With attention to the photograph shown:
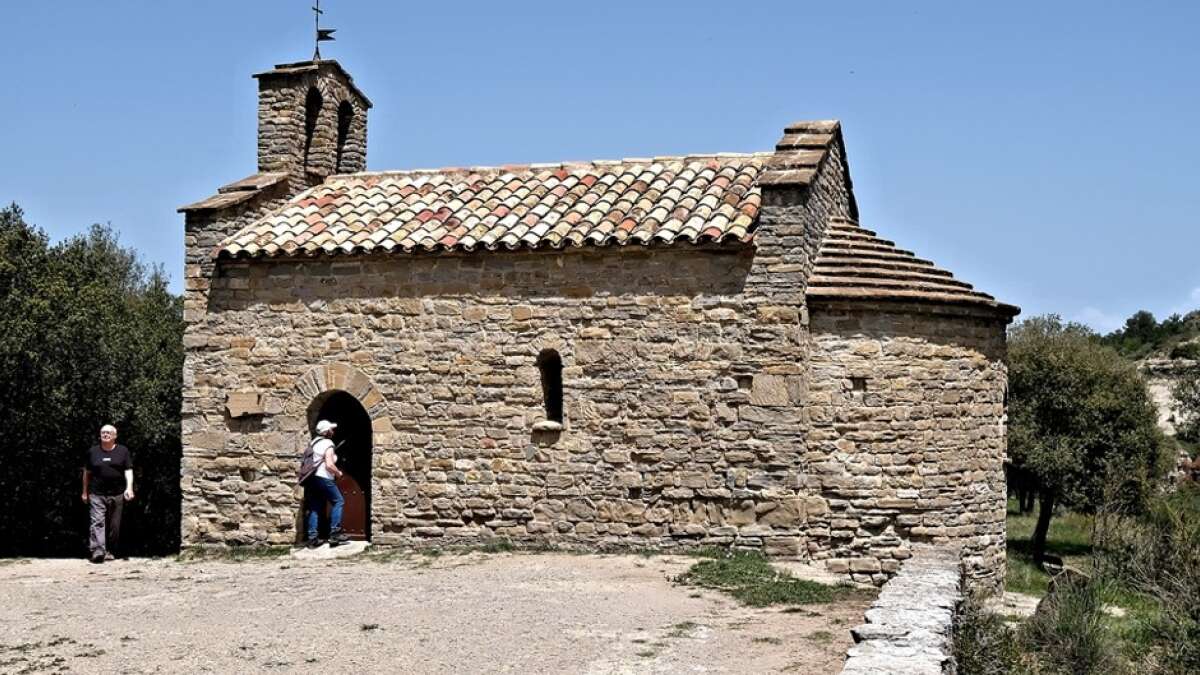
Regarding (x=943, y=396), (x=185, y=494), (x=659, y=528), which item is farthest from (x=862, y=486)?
(x=185, y=494)

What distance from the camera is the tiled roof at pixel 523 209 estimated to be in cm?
1254

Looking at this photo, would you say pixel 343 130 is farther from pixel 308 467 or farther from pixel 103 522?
pixel 103 522

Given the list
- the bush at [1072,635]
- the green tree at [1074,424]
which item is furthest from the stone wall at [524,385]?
the green tree at [1074,424]

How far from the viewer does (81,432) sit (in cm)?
2172

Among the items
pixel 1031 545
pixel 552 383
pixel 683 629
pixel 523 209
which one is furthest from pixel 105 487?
pixel 1031 545

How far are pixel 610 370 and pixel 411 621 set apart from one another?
421 centimetres

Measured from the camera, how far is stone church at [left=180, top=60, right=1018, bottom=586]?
39.5 ft

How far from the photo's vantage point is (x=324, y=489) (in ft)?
42.6

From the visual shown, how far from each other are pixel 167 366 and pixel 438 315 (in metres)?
12.4

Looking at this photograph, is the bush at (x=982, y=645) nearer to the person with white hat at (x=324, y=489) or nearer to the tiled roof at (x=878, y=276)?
the tiled roof at (x=878, y=276)

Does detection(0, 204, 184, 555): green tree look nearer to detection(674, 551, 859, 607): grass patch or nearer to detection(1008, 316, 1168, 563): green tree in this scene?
detection(674, 551, 859, 607): grass patch

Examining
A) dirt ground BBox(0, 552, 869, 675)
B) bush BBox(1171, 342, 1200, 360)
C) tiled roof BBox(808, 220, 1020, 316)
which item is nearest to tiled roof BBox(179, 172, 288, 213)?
dirt ground BBox(0, 552, 869, 675)

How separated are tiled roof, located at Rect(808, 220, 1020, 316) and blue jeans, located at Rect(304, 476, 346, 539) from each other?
5743 millimetres

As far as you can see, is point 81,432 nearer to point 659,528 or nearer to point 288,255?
point 288,255
